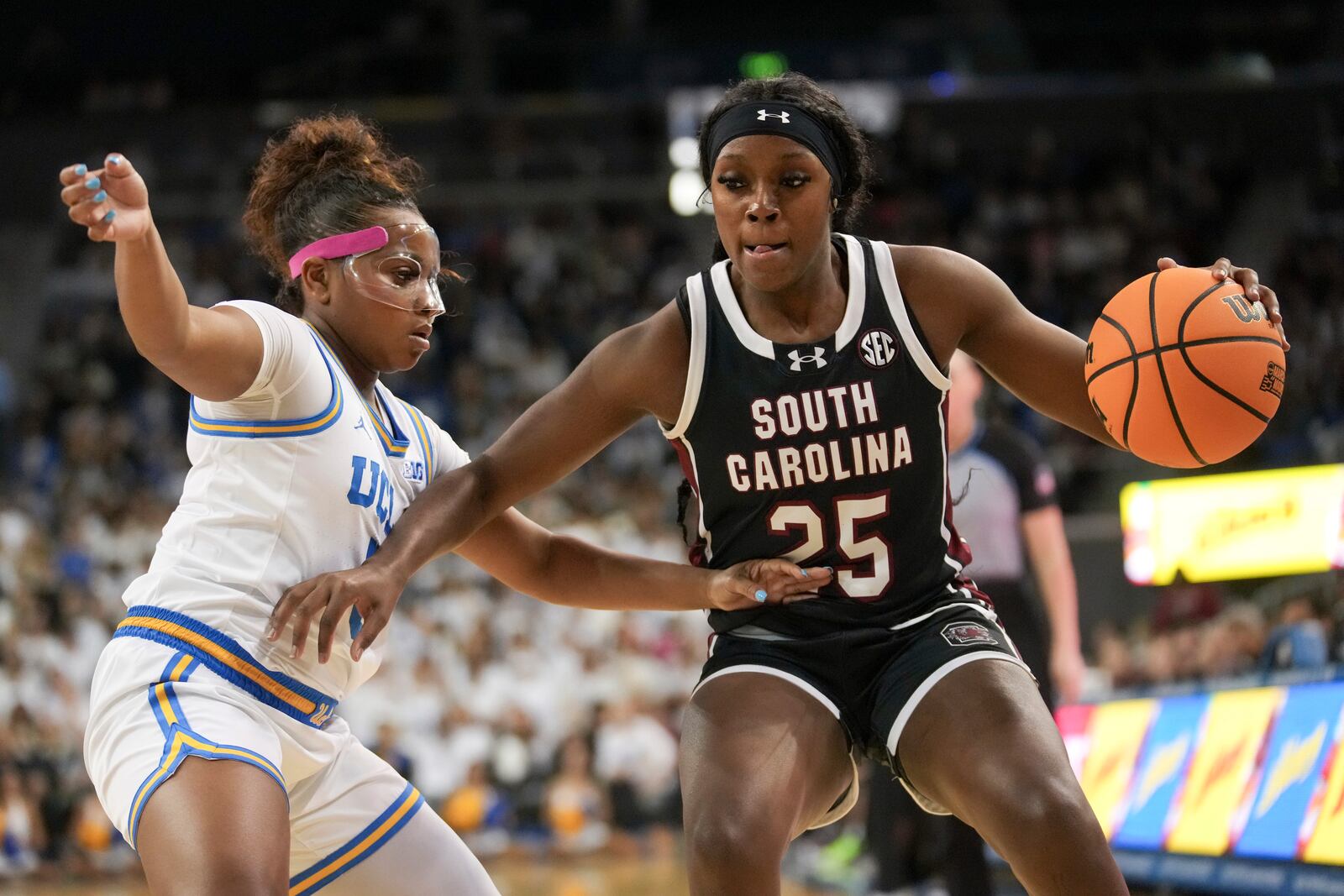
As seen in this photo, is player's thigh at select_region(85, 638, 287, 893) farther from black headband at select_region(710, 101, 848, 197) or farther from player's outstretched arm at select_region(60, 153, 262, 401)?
black headband at select_region(710, 101, 848, 197)

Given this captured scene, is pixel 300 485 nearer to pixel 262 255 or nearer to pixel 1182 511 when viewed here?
pixel 262 255

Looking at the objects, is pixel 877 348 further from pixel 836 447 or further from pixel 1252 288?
pixel 1252 288

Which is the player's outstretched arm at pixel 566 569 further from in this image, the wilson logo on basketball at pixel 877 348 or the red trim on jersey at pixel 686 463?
the wilson logo on basketball at pixel 877 348

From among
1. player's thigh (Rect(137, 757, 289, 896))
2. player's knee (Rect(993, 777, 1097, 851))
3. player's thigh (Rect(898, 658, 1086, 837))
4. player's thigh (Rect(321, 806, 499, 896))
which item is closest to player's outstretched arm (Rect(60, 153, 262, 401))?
player's thigh (Rect(137, 757, 289, 896))

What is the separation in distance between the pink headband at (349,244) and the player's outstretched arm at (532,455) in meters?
0.56

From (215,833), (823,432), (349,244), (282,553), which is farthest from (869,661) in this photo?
(349,244)

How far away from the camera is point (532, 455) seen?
376cm

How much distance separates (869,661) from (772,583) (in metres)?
0.30

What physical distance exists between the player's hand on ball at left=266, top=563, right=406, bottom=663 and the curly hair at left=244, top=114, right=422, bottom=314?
0.86 m

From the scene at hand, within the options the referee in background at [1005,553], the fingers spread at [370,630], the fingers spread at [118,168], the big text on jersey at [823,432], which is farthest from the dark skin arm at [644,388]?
the referee in background at [1005,553]

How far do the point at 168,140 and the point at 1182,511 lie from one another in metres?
14.5

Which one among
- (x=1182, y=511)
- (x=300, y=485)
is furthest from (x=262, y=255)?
(x=1182, y=511)

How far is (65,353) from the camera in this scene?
→ 60.2 feet

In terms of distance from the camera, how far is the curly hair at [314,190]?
3.84m
